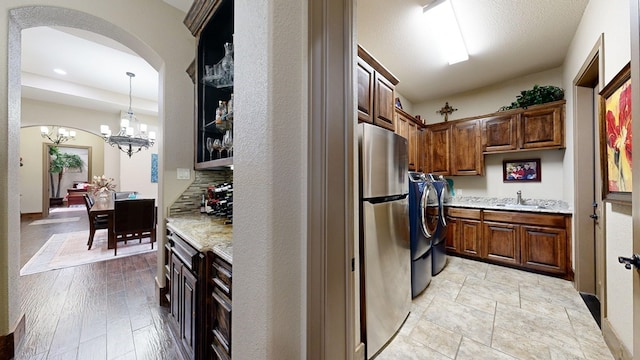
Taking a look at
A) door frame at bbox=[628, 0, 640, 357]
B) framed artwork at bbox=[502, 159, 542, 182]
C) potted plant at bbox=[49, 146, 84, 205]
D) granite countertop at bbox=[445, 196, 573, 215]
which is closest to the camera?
door frame at bbox=[628, 0, 640, 357]

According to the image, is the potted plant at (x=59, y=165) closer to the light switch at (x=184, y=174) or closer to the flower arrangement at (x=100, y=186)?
the flower arrangement at (x=100, y=186)

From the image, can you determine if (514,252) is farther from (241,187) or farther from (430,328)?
(241,187)

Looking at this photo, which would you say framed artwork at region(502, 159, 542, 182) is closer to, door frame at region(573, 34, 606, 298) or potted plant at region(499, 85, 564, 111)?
potted plant at region(499, 85, 564, 111)

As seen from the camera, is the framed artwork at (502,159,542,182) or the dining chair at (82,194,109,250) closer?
the framed artwork at (502,159,542,182)

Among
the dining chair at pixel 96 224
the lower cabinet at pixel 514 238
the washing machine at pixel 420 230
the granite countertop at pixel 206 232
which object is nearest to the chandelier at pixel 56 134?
the dining chair at pixel 96 224

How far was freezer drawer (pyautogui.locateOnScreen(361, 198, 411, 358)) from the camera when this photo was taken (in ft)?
5.07

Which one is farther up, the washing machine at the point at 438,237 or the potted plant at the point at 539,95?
the potted plant at the point at 539,95

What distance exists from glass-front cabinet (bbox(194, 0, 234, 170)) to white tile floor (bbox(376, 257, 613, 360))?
204 cm

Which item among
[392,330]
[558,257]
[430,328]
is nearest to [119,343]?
[392,330]

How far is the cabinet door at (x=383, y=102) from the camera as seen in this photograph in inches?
75.4

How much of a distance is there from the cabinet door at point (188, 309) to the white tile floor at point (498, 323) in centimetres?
128

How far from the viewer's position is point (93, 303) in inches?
87.9

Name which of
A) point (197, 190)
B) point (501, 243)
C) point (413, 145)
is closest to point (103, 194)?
point (197, 190)

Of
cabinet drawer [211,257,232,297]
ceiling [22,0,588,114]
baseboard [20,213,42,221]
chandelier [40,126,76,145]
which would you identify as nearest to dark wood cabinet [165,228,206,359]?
cabinet drawer [211,257,232,297]
